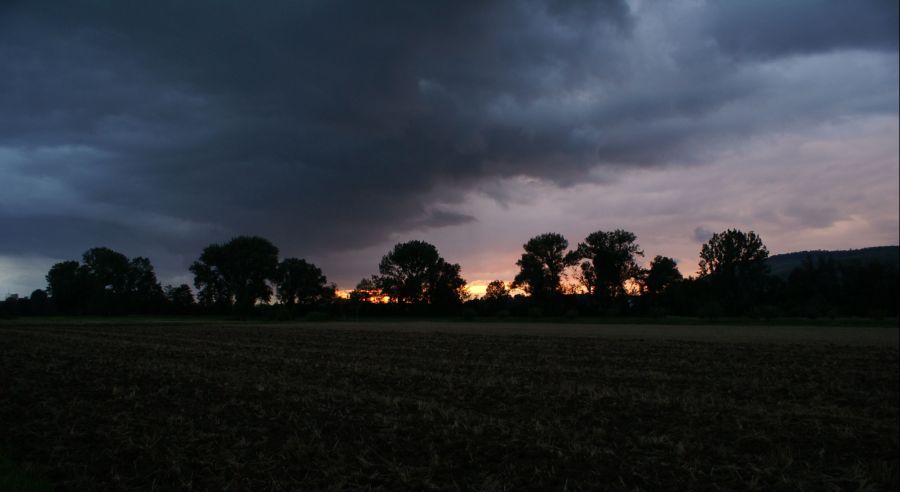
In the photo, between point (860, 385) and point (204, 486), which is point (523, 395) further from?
point (860, 385)

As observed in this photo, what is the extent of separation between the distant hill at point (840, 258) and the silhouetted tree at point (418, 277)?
2431 inches

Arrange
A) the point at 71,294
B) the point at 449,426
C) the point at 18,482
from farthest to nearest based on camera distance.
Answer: the point at 71,294 → the point at 449,426 → the point at 18,482

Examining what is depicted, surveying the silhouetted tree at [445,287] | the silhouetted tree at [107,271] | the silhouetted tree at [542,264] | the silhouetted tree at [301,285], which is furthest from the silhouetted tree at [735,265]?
the silhouetted tree at [107,271]

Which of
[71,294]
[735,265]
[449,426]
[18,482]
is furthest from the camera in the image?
[71,294]

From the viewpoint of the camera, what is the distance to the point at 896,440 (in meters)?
10.3

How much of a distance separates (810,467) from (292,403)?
415 inches

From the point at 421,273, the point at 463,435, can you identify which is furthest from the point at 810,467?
the point at 421,273

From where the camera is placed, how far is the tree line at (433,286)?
9881 cm

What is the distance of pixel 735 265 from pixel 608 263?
24.9 m

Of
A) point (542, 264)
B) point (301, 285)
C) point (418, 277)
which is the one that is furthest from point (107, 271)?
point (542, 264)

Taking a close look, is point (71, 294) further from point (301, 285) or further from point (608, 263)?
point (608, 263)

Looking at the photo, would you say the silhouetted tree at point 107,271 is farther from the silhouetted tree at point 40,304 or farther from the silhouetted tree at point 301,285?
the silhouetted tree at point 301,285

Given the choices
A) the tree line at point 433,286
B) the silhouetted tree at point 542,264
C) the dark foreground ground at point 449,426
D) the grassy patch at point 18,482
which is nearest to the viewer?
the grassy patch at point 18,482

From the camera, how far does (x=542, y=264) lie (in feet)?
382
